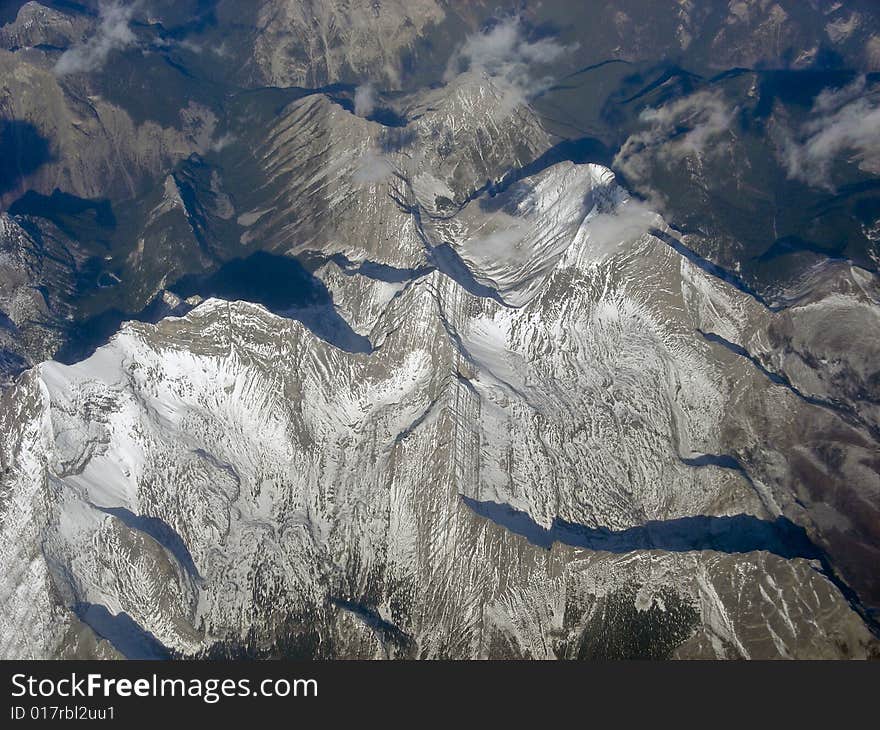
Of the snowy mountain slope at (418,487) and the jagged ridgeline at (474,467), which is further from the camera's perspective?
the snowy mountain slope at (418,487)

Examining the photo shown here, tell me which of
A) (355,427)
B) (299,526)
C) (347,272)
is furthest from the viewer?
(347,272)

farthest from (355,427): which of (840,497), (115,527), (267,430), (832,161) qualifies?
(832,161)

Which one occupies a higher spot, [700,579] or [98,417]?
[98,417]

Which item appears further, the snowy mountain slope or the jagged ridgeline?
the snowy mountain slope

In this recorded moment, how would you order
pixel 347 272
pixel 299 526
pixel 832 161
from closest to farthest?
pixel 299 526
pixel 347 272
pixel 832 161

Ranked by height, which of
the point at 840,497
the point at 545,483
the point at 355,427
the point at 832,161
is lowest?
the point at 840,497

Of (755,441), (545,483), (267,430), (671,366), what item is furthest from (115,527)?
(755,441)

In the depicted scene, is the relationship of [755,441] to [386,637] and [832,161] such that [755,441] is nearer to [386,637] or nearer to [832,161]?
[386,637]

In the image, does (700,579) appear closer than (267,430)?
Yes

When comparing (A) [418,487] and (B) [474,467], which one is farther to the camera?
(B) [474,467]

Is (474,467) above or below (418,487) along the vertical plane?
above
